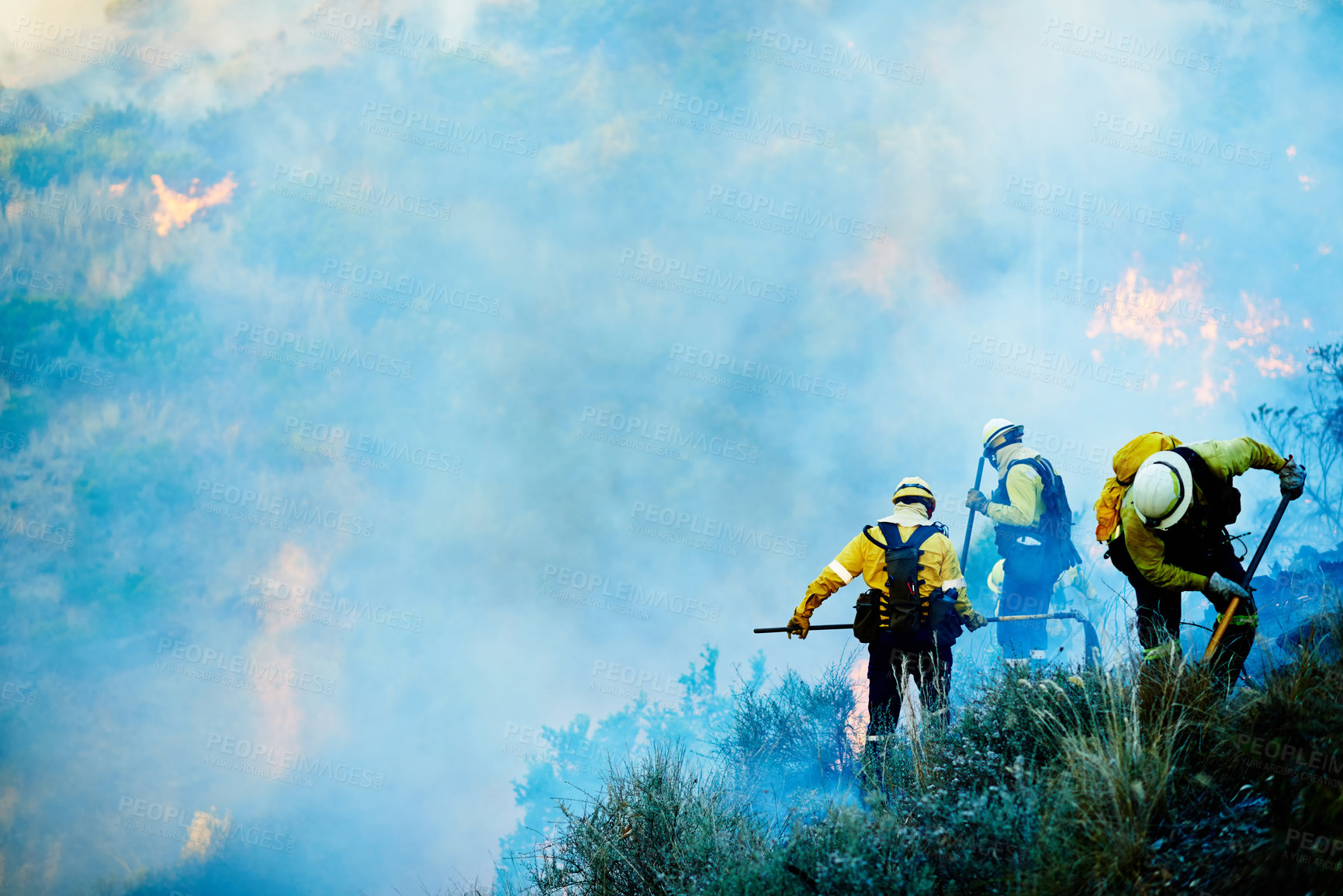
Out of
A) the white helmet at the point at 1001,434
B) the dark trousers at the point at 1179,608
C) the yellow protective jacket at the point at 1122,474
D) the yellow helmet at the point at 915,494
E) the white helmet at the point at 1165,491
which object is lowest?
the dark trousers at the point at 1179,608

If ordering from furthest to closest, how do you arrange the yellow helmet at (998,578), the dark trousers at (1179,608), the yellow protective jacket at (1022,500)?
the yellow helmet at (998,578)
the yellow protective jacket at (1022,500)
the dark trousers at (1179,608)

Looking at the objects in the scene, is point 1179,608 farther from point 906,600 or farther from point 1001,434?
point 1001,434

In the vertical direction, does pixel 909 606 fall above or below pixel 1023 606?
below

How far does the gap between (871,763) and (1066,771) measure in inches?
73.4

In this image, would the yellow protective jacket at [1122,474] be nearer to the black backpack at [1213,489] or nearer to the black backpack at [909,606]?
the black backpack at [1213,489]

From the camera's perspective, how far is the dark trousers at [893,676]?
6.37 m

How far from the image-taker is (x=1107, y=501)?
5.49 metres

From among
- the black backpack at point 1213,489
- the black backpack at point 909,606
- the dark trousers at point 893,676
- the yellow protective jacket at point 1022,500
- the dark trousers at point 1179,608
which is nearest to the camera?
the dark trousers at point 1179,608

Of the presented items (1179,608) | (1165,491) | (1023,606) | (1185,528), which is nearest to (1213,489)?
(1185,528)

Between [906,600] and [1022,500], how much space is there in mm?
2343

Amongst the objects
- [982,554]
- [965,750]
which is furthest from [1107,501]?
[982,554]

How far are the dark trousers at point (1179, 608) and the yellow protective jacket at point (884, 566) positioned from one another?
1.34m

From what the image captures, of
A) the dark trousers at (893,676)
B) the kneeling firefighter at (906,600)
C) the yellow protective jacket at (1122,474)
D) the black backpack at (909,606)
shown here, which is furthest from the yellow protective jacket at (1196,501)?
the dark trousers at (893,676)

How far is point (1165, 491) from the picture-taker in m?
4.82
